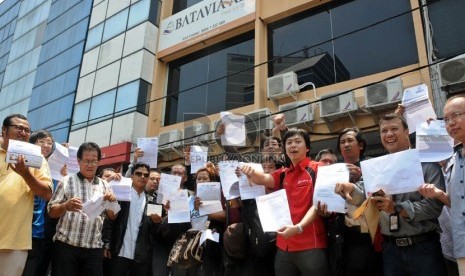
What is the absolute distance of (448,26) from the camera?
6.73 m

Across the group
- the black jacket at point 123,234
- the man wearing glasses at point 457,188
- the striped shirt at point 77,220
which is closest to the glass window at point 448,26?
the man wearing glasses at point 457,188

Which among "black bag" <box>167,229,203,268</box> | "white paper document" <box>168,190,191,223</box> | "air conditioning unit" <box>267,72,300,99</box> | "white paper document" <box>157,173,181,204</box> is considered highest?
"air conditioning unit" <box>267,72,300,99</box>

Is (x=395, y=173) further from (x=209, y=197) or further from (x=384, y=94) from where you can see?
(x=384, y=94)

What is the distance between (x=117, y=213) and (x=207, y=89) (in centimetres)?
712

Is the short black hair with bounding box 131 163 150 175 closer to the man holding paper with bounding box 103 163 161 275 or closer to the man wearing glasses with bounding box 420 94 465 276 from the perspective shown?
the man holding paper with bounding box 103 163 161 275

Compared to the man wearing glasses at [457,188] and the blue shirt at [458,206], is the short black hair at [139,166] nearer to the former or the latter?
the man wearing glasses at [457,188]

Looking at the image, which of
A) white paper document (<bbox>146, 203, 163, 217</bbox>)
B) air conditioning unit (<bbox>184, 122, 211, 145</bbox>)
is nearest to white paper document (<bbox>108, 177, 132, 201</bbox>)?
white paper document (<bbox>146, 203, 163, 217</bbox>)

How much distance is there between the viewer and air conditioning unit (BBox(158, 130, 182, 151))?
9844mm

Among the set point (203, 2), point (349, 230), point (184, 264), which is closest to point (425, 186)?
point (349, 230)

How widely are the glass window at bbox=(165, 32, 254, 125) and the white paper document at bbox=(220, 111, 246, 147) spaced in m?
4.69

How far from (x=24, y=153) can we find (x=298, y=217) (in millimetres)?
1993

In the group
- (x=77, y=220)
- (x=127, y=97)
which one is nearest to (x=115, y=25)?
(x=127, y=97)

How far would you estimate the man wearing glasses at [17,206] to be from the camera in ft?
8.39

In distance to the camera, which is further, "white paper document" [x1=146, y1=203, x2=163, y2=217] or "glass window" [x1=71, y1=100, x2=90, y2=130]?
"glass window" [x1=71, y1=100, x2=90, y2=130]
